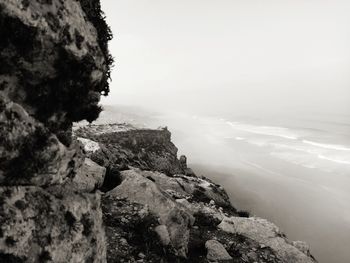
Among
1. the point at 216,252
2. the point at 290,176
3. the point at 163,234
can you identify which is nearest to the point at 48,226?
the point at 163,234

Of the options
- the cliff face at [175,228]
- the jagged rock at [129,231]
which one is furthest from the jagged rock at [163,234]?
the jagged rock at [129,231]

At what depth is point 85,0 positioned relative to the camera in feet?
26.7

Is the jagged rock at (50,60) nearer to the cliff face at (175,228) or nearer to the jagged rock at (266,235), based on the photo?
the cliff face at (175,228)

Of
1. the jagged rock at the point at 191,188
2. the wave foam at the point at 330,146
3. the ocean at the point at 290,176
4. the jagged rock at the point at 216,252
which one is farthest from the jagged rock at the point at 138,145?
the wave foam at the point at 330,146

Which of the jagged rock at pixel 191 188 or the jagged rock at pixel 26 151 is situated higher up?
the jagged rock at pixel 26 151

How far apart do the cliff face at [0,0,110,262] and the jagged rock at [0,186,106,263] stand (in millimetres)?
17

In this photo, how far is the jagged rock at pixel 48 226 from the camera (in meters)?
6.24

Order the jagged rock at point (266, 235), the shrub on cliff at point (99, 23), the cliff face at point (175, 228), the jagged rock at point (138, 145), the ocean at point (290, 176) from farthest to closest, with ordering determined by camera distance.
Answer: the ocean at point (290, 176) → the jagged rock at point (138, 145) → the jagged rock at point (266, 235) → the cliff face at point (175, 228) → the shrub on cliff at point (99, 23)

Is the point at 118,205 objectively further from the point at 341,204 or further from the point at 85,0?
the point at 341,204

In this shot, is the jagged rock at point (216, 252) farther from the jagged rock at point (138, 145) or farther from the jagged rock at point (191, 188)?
the jagged rock at point (138, 145)

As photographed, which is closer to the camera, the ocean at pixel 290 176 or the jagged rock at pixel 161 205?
the jagged rock at pixel 161 205

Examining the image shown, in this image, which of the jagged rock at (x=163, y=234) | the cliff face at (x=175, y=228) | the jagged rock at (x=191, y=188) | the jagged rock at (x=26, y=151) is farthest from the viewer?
the jagged rock at (x=191, y=188)

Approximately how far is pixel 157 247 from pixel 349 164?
173 feet

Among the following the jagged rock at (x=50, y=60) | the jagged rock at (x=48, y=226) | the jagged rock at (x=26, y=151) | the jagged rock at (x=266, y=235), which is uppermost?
the jagged rock at (x=50, y=60)
